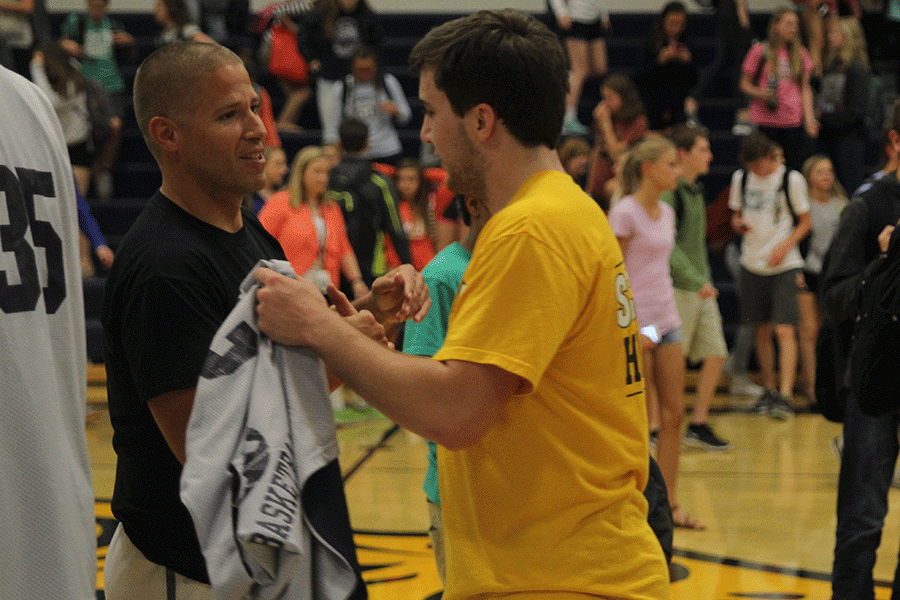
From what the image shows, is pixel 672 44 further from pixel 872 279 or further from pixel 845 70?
pixel 872 279

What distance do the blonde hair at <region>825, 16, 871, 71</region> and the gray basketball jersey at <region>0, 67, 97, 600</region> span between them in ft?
33.9

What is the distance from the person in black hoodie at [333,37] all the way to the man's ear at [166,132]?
896 cm

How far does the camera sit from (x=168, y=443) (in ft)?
6.44

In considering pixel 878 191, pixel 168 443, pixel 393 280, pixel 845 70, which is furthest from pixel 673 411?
pixel 845 70

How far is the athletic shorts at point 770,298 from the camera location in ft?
27.0

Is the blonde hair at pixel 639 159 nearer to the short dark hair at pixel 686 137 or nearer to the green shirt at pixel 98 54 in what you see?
the short dark hair at pixel 686 137

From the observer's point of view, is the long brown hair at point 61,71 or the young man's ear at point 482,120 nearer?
the young man's ear at point 482,120

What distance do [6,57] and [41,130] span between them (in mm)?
8886

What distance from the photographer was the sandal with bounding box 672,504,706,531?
17.6 feet

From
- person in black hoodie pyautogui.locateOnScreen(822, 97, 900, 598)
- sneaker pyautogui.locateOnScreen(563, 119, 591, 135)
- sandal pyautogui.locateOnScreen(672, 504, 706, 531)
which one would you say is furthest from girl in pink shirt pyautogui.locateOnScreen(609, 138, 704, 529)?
sneaker pyautogui.locateOnScreen(563, 119, 591, 135)

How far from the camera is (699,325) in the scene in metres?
6.45

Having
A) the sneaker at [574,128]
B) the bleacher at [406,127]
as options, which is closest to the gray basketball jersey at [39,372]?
the bleacher at [406,127]

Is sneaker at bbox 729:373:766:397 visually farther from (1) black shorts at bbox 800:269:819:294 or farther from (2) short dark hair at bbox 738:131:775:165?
(2) short dark hair at bbox 738:131:775:165

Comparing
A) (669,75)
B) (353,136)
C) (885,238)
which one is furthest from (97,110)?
(885,238)
